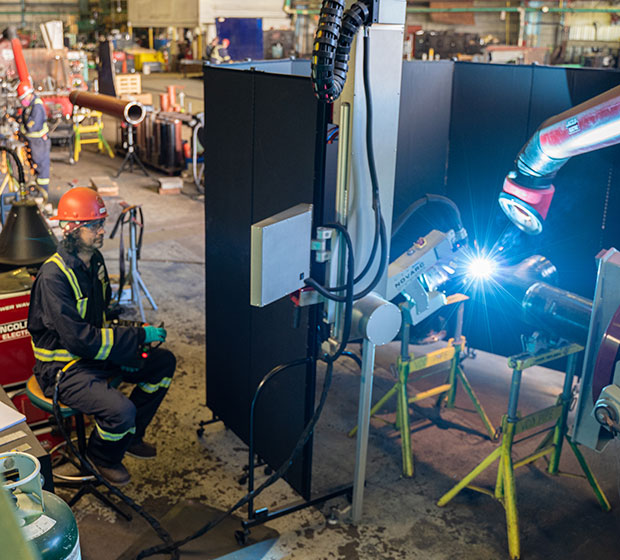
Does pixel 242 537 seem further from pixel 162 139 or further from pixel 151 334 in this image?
pixel 162 139

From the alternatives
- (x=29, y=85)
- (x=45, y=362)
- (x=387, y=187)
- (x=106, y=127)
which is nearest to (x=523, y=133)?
(x=387, y=187)

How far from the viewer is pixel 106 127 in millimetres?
16516

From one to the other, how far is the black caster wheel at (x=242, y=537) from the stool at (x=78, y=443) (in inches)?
24.1

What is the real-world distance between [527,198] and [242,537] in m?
2.33

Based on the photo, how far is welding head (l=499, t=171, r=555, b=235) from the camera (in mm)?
3748

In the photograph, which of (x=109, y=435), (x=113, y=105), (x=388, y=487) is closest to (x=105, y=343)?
(x=109, y=435)

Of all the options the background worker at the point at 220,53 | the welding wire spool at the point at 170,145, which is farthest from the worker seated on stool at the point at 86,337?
the background worker at the point at 220,53

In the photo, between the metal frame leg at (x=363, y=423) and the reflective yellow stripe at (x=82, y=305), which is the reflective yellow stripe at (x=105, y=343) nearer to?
the reflective yellow stripe at (x=82, y=305)

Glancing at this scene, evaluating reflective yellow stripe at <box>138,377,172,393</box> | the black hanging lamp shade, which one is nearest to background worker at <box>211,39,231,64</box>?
the black hanging lamp shade

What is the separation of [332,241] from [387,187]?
15.5 inches

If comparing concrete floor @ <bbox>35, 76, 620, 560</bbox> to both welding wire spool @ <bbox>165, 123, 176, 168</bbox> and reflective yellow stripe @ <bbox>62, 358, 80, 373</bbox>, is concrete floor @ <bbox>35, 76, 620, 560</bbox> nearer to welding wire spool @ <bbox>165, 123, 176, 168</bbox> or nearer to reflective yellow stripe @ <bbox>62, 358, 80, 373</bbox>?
reflective yellow stripe @ <bbox>62, 358, 80, 373</bbox>

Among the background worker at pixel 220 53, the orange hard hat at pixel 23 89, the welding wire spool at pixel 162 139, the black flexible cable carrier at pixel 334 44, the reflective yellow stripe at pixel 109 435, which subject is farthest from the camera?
the background worker at pixel 220 53

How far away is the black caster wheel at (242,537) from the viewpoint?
3.64 meters

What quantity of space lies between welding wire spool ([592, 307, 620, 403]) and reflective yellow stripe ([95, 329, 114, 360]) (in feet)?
7.93
